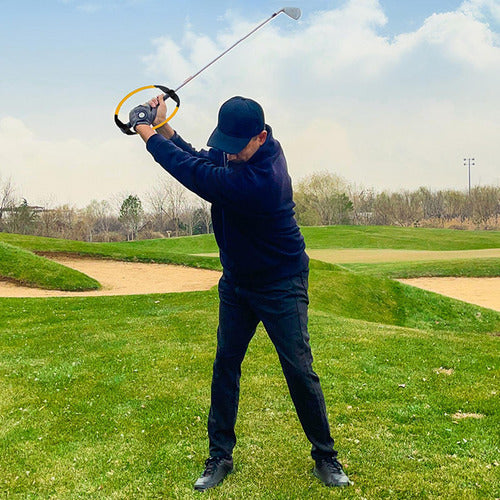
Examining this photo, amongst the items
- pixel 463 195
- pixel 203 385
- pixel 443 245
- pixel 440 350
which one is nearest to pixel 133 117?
pixel 203 385

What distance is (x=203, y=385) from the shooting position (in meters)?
6.26

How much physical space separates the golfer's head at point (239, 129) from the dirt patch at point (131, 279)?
1474 centimetres

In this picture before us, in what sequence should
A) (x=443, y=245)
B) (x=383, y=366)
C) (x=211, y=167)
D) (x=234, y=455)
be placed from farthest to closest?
(x=443, y=245) → (x=383, y=366) → (x=234, y=455) → (x=211, y=167)

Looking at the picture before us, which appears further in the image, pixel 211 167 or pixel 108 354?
pixel 108 354

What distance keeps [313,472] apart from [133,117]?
291 cm

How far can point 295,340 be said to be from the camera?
3.78 m

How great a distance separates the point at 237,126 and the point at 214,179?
40cm

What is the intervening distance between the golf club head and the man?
2374 mm

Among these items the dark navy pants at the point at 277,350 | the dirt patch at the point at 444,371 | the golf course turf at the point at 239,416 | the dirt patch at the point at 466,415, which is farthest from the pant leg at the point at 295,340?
the dirt patch at the point at 444,371

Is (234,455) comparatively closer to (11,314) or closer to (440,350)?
(440,350)

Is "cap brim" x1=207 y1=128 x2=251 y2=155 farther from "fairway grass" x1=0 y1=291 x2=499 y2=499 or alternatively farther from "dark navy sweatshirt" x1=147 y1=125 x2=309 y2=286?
"fairway grass" x1=0 y1=291 x2=499 y2=499

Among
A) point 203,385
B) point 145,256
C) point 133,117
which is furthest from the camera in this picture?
point 145,256

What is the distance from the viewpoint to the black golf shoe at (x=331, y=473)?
3820 mm

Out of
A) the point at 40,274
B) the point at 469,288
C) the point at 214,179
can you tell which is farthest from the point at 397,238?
the point at 214,179
